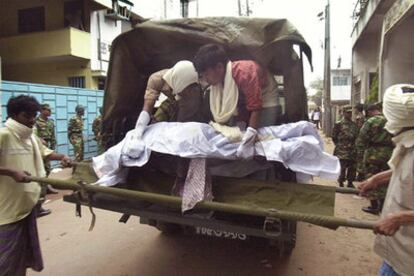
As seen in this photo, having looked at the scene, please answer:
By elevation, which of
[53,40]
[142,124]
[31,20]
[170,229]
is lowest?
[170,229]

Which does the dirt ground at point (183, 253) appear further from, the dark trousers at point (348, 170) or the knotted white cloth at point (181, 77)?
the dark trousers at point (348, 170)

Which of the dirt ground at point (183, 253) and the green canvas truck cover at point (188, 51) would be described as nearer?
the green canvas truck cover at point (188, 51)

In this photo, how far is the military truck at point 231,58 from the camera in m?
2.53

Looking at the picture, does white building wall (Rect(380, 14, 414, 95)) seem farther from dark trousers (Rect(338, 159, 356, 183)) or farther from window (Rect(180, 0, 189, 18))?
window (Rect(180, 0, 189, 18))

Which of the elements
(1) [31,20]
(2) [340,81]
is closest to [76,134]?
(1) [31,20]

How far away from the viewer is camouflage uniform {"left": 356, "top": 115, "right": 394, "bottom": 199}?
5.73 m

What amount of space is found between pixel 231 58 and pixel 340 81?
128 feet

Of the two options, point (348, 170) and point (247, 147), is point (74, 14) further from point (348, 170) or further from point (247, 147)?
point (247, 147)

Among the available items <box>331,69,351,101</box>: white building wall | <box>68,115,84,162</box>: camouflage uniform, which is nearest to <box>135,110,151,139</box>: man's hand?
<box>68,115,84,162</box>: camouflage uniform

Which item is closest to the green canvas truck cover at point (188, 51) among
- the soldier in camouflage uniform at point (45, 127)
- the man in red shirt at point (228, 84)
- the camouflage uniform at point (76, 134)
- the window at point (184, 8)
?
the man in red shirt at point (228, 84)

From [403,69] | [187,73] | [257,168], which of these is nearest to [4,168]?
[187,73]

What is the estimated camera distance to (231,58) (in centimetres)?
359

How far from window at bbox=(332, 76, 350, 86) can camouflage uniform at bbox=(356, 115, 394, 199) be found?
1408 inches

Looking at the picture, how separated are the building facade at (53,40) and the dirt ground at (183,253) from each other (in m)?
9.69
